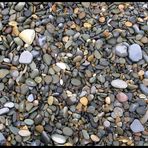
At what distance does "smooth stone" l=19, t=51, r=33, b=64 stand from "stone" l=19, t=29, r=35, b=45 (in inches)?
2.9

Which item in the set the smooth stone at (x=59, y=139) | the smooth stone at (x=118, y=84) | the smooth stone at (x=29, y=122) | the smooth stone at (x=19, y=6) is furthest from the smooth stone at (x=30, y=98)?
the smooth stone at (x=19, y=6)

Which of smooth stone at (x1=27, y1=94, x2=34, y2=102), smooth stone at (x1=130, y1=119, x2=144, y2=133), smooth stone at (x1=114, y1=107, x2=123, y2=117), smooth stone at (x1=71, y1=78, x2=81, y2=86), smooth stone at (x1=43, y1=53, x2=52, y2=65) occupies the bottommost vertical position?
smooth stone at (x1=130, y1=119, x2=144, y2=133)

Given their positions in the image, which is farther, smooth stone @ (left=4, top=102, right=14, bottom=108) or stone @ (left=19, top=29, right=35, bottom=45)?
stone @ (left=19, top=29, right=35, bottom=45)

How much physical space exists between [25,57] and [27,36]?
128 millimetres

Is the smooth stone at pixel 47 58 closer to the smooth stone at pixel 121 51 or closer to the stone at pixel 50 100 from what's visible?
the stone at pixel 50 100

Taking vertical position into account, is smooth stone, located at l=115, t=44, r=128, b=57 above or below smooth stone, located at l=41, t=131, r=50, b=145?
above

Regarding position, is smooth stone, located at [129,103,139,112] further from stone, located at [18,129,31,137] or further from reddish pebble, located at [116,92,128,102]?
stone, located at [18,129,31,137]

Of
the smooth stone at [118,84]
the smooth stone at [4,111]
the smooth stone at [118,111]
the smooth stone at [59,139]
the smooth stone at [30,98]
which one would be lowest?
the smooth stone at [59,139]

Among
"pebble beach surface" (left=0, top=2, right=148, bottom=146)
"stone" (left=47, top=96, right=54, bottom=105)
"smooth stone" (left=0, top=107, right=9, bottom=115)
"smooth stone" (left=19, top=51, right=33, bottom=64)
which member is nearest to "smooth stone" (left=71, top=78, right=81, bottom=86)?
"pebble beach surface" (left=0, top=2, right=148, bottom=146)

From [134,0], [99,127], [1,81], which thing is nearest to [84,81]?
[99,127]

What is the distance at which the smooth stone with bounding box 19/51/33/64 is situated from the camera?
2250mm

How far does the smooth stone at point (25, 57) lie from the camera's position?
2250 millimetres

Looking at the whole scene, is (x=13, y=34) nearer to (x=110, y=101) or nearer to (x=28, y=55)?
(x=28, y=55)

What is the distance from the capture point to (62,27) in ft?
7.85
